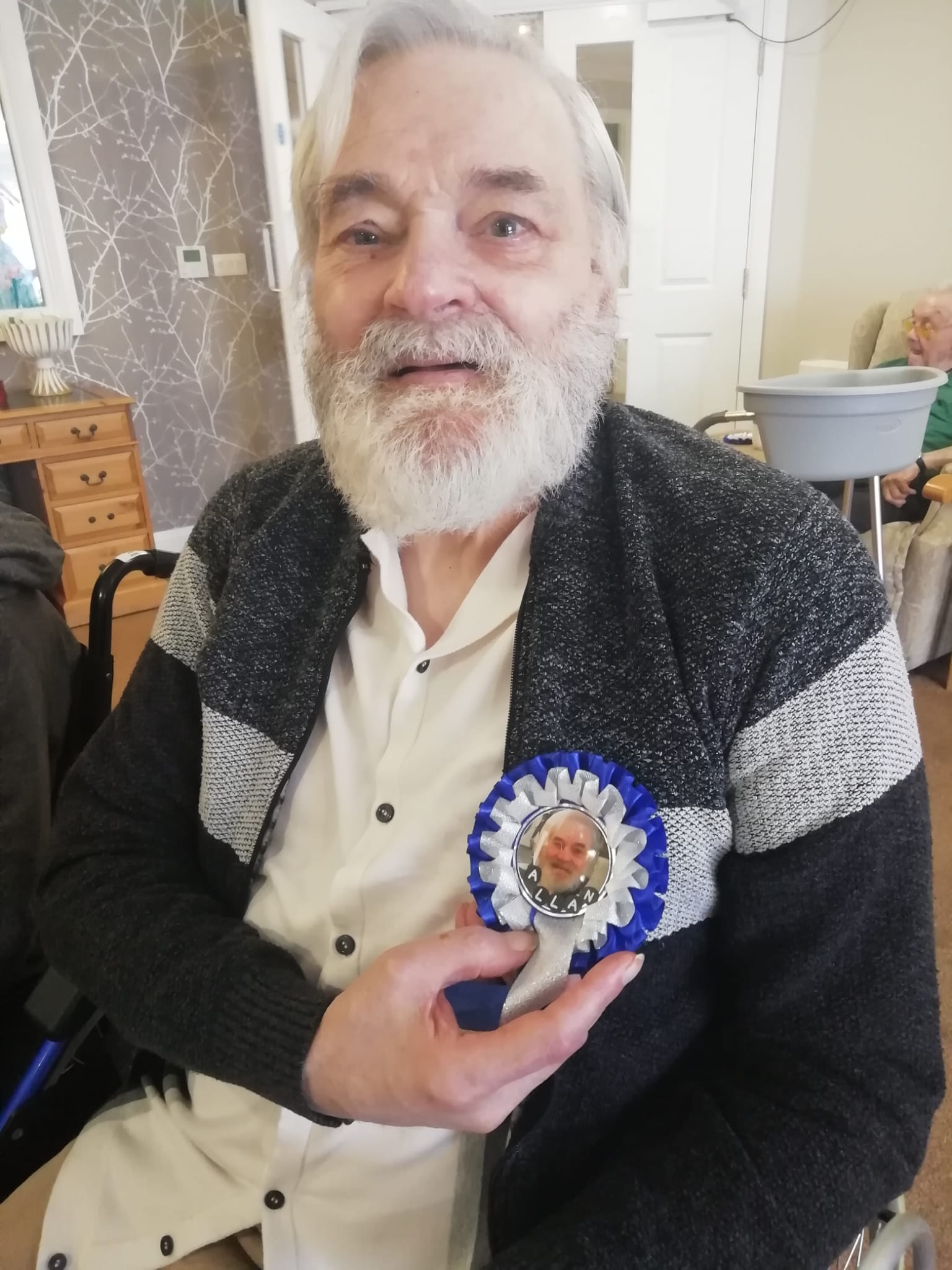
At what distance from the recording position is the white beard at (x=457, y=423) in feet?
2.39

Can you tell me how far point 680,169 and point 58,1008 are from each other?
4.33m

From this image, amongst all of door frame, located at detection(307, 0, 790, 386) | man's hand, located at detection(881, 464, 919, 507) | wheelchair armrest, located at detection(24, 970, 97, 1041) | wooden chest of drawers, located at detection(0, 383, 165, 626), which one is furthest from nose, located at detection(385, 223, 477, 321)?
door frame, located at detection(307, 0, 790, 386)

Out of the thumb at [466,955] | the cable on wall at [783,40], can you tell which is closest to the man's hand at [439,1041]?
the thumb at [466,955]

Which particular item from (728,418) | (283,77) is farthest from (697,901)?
(283,77)

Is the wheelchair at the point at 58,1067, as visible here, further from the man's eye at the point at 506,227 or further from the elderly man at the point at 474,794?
the man's eye at the point at 506,227

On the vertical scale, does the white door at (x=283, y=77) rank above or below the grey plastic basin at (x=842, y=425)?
above

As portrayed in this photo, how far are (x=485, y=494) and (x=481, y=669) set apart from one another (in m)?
0.15

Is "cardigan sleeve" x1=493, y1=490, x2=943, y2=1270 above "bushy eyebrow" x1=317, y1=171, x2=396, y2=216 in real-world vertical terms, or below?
below

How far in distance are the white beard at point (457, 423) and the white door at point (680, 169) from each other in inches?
123

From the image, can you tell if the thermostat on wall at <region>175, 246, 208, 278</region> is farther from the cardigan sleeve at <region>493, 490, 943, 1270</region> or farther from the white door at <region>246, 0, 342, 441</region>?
the cardigan sleeve at <region>493, 490, 943, 1270</region>

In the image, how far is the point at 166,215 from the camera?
3424 mm

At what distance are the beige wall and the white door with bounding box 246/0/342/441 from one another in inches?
84.1

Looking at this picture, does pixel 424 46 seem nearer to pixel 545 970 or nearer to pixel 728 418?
pixel 545 970

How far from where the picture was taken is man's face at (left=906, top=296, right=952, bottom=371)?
279 centimetres
